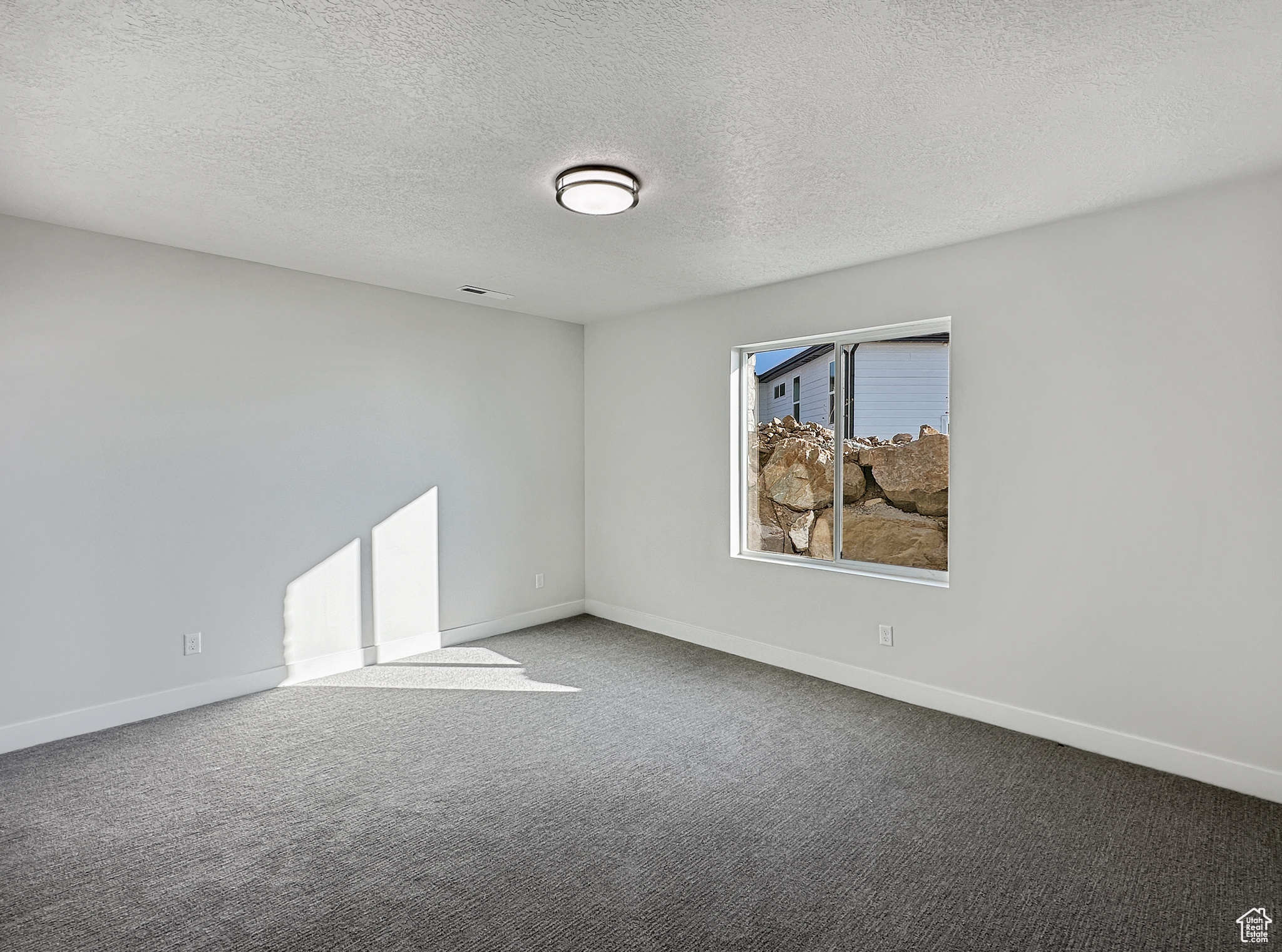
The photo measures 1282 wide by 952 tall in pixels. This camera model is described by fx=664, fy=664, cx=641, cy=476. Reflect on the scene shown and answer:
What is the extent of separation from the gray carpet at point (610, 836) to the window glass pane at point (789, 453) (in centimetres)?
125

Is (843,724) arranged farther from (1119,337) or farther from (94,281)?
(94,281)

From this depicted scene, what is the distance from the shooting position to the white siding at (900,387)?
3.71 meters

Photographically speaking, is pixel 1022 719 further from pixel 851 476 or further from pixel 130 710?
pixel 130 710

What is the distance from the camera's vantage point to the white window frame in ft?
12.3

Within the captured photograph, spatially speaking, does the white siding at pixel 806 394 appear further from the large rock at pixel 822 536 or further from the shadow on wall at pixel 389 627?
the shadow on wall at pixel 389 627

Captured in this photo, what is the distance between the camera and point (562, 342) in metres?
5.53

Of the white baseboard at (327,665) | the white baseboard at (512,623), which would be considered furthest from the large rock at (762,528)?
the white baseboard at (327,665)

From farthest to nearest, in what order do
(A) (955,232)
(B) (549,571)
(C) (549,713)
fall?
(B) (549,571)
(C) (549,713)
(A) (955,232)

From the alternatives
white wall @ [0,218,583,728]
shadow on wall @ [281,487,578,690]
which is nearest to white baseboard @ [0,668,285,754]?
white wall @ [0,218,583,728]

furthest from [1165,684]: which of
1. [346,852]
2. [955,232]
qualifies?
[346,852]

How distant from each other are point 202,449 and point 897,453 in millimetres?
3943

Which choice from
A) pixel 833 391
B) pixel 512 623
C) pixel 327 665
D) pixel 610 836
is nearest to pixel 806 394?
pixel 833 391

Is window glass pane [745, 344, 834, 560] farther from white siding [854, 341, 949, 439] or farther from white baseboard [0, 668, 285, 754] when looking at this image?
white baseboard [0, 668, 285, 754]

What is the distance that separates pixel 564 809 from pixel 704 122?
100 inches
